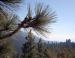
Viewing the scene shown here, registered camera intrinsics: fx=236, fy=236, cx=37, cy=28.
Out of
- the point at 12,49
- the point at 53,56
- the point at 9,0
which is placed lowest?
the point at 53,56

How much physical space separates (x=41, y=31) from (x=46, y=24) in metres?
0.17

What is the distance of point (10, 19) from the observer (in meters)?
4.41

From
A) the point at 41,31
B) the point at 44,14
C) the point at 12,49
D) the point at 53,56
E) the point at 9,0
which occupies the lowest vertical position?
the point at 53,56

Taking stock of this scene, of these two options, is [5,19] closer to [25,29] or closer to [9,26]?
[9,26]

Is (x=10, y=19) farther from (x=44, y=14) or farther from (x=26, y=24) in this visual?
(x=44, y=14)

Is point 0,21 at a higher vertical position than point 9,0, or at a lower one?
lower

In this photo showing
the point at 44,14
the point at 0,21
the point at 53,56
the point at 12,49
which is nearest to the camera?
the point at 44,14

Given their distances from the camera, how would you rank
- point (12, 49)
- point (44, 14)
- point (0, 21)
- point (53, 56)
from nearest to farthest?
point (44, 14)
point (0, 21)
point (12, 49)
point (53, 56)

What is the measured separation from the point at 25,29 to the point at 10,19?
1.47 feet

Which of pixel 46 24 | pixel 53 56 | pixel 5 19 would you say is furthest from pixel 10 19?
pixel 53 56

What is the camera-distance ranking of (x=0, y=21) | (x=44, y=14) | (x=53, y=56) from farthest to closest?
(x=53, y=56)
(x=0, y=21)
(x=44, y=14)

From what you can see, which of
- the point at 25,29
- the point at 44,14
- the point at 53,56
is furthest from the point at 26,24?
the point at 53,56

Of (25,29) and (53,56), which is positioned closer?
(25,29)

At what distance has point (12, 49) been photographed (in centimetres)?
517
